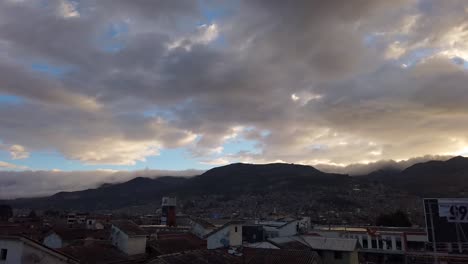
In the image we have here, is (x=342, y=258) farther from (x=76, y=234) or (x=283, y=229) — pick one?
(x=76, y=234)

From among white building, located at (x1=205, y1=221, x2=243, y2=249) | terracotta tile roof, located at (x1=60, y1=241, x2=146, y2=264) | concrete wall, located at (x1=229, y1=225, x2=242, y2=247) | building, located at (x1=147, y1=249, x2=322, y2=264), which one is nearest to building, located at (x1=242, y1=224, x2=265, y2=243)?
concrete wall, located at (x1=229, y1=225, x2=242, y2=247)

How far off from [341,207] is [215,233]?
131 meters

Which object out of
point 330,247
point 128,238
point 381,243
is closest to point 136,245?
point 128,238

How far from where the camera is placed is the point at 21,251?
75.3 ft

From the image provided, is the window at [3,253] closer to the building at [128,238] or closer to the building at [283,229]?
the building at [128,238]

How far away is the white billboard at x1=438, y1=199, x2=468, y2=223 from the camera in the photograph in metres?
38.7

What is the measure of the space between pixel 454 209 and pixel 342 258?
1367 centimetres

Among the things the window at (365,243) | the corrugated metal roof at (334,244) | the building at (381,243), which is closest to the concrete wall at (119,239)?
the corrugated metal roof at (334,244)

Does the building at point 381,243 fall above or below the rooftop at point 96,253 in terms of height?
below

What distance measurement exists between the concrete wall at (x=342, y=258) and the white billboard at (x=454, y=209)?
1097 cm

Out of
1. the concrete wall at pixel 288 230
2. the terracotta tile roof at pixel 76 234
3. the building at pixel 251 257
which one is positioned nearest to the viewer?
the building at pixel 251 257

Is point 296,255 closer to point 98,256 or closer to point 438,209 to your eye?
point 98,256

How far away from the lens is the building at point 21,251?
2292 centimetres

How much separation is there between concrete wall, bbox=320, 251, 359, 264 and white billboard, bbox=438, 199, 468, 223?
1097cm
